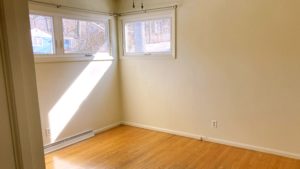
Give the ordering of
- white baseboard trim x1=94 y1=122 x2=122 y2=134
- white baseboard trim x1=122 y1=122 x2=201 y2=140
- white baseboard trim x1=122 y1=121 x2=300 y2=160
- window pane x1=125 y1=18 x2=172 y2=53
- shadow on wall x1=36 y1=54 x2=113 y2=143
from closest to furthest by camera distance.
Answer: white baseboard trim x1=122 y1=121 x2=300 y2=160
shadow on wall x1=36 y1=54 x2=113 y2=143
white baseboard trim x1=122 y1=122 x2=201 y2=140
window pane x1=125 y1=18 x2=172 y2=53
white baseboard trim x1=94 y1=122 x2=122 y2=134

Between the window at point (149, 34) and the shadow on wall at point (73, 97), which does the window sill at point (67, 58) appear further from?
the window at point (149, 34)

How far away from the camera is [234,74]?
126 inches

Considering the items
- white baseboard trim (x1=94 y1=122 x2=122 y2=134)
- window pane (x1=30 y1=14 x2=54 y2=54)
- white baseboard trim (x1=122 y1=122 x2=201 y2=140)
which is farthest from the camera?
white baseboard trim (x1=94 y1=122 x2=122 y2=134)

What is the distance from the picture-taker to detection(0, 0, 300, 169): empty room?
289 cm

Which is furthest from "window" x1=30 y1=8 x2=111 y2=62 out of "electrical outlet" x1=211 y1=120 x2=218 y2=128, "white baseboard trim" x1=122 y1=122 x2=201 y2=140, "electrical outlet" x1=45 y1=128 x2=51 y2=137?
"electrical outlet" x1=211 y1=120 x2=218 y2=128

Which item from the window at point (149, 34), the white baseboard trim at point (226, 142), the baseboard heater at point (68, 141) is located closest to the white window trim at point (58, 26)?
the window at point (149, 34)

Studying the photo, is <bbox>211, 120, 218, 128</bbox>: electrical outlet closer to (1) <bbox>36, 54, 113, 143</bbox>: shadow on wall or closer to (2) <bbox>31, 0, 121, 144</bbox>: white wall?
(2) <bbox>31, 0, 121, 144</bbox>: white wall

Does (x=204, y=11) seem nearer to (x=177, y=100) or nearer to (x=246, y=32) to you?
(x=246, y=32)

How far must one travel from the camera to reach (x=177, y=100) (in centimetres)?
377

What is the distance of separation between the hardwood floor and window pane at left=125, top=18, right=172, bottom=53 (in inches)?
59.2

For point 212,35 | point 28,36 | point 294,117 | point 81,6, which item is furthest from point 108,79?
point 28,36

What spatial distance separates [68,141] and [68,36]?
160 centimetres

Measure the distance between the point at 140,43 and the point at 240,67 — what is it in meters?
1.78

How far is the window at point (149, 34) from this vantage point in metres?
3.72
